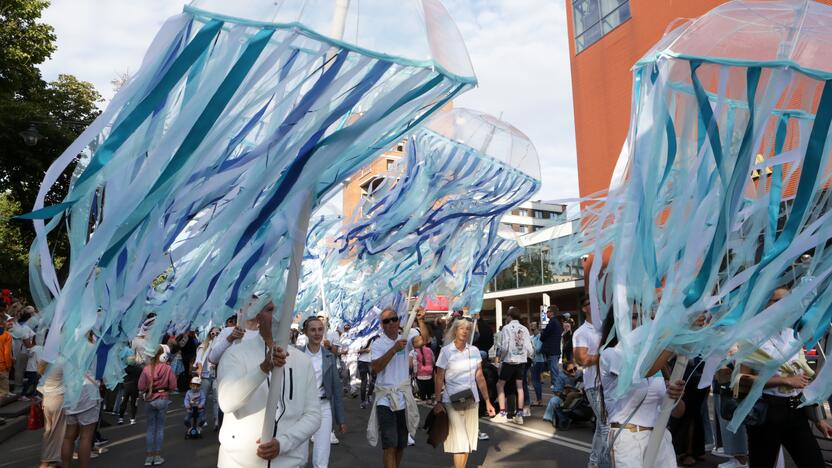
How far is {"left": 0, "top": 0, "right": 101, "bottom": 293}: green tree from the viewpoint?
19.5 m

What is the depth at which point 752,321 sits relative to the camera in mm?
2701

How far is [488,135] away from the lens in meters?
6.23

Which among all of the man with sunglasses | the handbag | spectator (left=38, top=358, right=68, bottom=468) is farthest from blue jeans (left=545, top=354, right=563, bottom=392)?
the handbag

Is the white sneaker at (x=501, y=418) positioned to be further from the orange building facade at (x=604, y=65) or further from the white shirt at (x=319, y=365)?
the orange building facade at (x=604, y=65)

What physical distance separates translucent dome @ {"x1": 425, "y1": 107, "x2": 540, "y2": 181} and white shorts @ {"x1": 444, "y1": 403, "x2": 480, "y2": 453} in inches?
105

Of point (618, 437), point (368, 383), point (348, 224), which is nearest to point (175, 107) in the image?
point (618, 437)

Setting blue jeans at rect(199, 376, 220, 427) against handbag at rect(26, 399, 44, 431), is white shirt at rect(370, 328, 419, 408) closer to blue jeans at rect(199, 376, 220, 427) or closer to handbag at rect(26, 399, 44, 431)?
blue jeans at rect(199, 376, 220, 427)

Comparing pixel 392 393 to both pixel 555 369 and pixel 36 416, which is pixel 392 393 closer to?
pixel 36 416

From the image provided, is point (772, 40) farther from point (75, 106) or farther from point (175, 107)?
point (75, 106)

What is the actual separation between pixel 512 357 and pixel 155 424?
569 cm

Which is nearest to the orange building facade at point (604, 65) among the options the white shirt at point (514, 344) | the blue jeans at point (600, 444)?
the white shirt at point (514, 344)

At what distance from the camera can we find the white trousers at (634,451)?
3.72 metres

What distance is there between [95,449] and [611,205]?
843cm

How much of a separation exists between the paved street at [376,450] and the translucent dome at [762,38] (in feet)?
17.9
